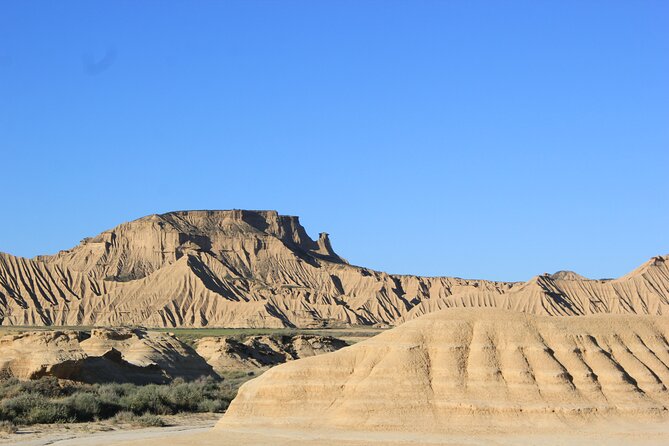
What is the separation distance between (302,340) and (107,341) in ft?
92.7

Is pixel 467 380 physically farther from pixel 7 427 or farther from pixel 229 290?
pixel 229 290

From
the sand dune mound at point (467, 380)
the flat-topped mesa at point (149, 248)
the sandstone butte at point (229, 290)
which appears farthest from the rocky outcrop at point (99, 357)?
the flat-topped mesa at point (149, 248)

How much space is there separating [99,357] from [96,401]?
36.4 feet

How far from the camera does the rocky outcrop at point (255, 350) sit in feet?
227

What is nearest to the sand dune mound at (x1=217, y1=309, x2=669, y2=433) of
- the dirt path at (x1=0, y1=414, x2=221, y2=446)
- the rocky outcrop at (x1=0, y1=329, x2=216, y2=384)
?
the dirt path at (x1=0, y1=414, x2=221, y2=446)

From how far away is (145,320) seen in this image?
136 meters

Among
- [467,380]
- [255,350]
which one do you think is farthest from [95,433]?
[255,350]

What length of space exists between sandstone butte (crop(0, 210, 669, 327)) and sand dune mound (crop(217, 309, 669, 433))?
10054 cm

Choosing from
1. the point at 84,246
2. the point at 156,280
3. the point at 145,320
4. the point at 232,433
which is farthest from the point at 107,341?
the point at 84,246

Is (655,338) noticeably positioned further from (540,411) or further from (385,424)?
(385,424)

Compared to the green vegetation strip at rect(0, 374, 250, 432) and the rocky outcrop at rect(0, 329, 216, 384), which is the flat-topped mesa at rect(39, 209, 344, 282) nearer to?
the rocky outcrop at rect(0, 329, 216, 384)

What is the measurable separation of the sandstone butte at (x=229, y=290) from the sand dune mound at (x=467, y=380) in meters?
101

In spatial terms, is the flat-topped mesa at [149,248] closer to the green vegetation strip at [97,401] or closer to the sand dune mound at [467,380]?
the green vegetation strip at [97,401]

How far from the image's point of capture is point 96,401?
1512 inches
